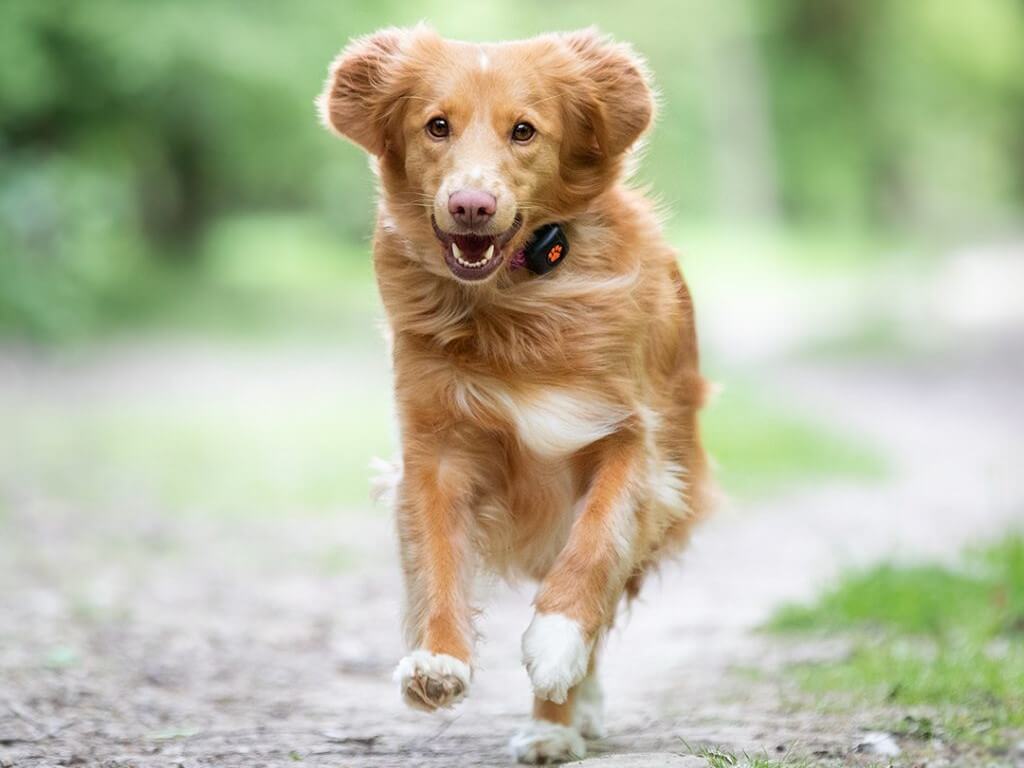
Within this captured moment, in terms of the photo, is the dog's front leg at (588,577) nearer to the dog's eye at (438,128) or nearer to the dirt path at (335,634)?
the dirt path at (335,634)

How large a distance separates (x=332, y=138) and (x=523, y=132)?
64.8ft

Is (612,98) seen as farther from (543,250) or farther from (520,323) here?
(520,323)

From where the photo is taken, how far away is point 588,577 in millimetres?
4125

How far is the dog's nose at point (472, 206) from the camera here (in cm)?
404

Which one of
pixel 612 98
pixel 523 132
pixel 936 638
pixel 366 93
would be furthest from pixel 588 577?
pixel 936 638

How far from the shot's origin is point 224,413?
13312 mm

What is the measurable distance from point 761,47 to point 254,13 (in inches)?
778

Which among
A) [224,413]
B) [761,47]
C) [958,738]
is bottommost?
[958,738]

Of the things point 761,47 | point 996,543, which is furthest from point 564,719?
point 761,47

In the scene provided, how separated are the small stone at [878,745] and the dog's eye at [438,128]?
6.68ft

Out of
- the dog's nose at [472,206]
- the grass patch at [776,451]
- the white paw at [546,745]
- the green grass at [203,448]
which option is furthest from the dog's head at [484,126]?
the grass patch at [776,451]

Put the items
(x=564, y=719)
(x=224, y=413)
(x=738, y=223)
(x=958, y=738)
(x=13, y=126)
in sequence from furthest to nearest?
(x=738, y=223)
(x=13, y=126)
(x=224, y=413)
(x=564, y=719)
(x=958, y=738)

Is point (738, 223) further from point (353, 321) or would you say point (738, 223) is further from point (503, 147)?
point (503, 147)

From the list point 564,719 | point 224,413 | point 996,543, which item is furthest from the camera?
point 224,413
